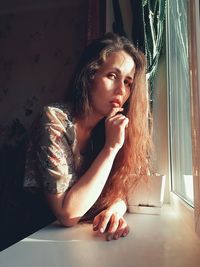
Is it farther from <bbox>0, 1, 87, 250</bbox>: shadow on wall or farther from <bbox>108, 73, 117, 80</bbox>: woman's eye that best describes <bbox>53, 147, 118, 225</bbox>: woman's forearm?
<bbox>0, 1, 87, 250</bbox>: shadow on wall

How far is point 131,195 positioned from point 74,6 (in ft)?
5.70

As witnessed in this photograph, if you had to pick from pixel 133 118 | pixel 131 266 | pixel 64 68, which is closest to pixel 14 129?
pixel 64 68

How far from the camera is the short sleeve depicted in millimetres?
737

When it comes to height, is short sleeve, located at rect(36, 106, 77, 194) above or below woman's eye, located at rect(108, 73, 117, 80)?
below

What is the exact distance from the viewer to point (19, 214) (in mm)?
1104


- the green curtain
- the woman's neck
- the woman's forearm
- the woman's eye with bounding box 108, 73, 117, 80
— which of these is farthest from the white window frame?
the green curtain

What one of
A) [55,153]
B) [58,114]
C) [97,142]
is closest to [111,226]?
[55,153]

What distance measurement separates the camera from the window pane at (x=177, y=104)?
3.06ft

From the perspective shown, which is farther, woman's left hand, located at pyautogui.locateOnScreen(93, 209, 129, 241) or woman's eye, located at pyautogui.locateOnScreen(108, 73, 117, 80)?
woman's eye, located at pyautogui.locateOnScreen(108, 73, 117, 80)

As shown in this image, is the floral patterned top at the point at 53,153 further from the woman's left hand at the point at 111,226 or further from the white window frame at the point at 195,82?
the white window frame at the point at 195,82

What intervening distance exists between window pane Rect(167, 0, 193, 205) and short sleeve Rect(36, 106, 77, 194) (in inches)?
16.1

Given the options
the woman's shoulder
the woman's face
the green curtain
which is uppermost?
the green curtain

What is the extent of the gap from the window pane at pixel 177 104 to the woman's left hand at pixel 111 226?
30cm

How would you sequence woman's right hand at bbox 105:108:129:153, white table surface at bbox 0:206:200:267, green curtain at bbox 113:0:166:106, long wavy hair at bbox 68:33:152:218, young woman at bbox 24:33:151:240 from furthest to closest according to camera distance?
green curtain at bbox 113:0:166:106 → long wavy hair at bbox 68:33:152:218 → woman's right hand at bbox 105:108:129:153 → young woman at bbox 24:33:151:240 → white table surface at bbox 0:206:200:267
